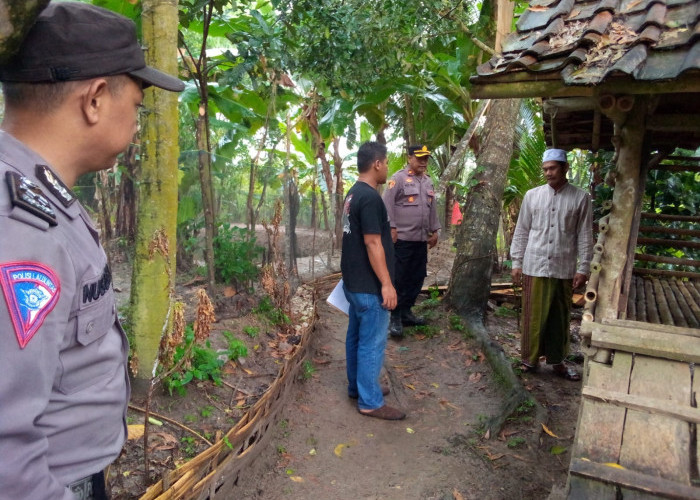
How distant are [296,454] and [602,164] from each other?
18.2 ft

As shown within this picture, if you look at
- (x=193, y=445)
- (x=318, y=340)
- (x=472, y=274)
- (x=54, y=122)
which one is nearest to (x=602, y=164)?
(x=472, y=274)

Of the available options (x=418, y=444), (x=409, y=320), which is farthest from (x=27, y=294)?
(x=409, y=320)

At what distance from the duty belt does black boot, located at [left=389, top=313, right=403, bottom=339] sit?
4701mm

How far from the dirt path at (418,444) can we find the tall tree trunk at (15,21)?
2.63 m

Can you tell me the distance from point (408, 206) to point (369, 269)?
7.34 ft

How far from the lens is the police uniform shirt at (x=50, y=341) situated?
0.94 m

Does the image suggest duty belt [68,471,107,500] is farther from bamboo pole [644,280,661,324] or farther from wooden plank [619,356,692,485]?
bamboo pole [644,280,661,324]

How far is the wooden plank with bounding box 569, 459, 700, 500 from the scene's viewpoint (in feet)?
5.43

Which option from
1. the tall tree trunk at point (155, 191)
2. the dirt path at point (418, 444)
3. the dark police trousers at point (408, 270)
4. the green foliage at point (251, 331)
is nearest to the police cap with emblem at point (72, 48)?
the tall tree trunk at point (155, 191)

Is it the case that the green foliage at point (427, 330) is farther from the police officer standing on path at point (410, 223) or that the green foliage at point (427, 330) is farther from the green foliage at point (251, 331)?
the green foliage at point (251, 331)

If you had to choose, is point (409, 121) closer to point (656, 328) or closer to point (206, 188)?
point (206, 188)

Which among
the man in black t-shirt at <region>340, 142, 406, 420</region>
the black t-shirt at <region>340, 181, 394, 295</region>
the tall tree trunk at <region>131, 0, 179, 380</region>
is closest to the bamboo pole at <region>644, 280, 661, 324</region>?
the man in black t-shirt at <region>340, 142, 406, 420</region>

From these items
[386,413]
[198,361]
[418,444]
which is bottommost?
[418,444]

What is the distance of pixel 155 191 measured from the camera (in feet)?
10.8
